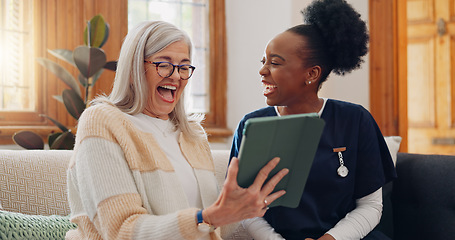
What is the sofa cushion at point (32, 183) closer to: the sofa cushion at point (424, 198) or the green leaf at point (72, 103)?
the green leaf at point (72, 103)

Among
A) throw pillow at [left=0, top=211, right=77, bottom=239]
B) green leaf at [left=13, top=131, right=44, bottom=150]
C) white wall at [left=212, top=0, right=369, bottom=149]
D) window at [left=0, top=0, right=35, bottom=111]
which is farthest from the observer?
white wall at [left=212, top=0, right=369, bottom=149]

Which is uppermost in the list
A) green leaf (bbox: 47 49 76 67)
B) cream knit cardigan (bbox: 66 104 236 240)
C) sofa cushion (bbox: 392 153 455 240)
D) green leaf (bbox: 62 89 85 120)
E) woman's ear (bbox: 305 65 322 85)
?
green leaf (bbox: 47 49 76 67)

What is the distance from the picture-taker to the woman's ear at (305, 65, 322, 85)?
5.02ft

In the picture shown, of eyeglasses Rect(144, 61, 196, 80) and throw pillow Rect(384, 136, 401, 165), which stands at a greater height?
eyeglasses Rect(144, 61, 196, 80)

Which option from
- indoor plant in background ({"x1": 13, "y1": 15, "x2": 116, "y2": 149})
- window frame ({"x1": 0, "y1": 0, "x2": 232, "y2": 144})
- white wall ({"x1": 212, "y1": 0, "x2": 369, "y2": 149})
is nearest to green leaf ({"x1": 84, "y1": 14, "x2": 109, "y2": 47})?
indoor plant in background ({"x1": 13, "y1": 15, "x2": 116, "y2": 149})

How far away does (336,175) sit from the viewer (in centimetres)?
149

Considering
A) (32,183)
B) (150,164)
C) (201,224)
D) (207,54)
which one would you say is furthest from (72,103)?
(201,224)

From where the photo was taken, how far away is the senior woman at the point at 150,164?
3.40 feet

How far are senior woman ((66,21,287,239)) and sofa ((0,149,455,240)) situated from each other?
0.59 ft

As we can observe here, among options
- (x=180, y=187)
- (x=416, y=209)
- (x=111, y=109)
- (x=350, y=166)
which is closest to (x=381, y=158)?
(x=350, y=166)

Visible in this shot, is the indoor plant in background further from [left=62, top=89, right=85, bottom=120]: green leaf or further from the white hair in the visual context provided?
the white hair

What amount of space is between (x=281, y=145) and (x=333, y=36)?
66 cm

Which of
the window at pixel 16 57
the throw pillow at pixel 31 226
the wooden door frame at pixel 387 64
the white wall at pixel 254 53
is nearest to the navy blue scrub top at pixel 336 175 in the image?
the throw pillow at pixel 31 226

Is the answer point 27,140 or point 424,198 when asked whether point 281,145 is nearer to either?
point 424,198
